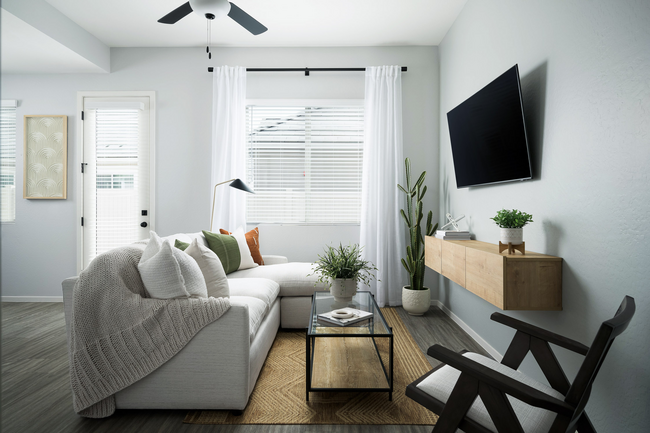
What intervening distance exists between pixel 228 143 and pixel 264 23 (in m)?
1.23

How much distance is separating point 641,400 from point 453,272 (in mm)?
1334

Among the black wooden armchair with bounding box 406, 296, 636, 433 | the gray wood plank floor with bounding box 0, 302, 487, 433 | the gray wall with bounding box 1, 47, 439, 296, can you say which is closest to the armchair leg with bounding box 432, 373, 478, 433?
the black wooden armchair with bounding box 406, 296, 636, 433

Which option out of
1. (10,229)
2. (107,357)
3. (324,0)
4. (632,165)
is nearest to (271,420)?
(107,357)

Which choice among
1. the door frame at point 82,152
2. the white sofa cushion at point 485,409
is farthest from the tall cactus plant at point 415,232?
the door frame at point 82,152

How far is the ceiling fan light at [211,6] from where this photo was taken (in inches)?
97.4

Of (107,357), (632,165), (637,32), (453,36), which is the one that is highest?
(453,36)

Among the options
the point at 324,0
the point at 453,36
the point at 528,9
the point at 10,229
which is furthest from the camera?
the point at 10,229

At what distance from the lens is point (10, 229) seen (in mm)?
4285

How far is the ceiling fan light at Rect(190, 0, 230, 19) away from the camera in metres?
2.47

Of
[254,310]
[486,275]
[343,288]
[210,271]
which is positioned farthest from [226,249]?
[486,275]

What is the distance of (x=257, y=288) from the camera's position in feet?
9.26

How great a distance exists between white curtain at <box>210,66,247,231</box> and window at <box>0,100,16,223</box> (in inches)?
85.8

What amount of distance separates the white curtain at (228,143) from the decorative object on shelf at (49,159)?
1656 millimetres

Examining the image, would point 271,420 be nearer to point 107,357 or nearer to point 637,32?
point 107,357
